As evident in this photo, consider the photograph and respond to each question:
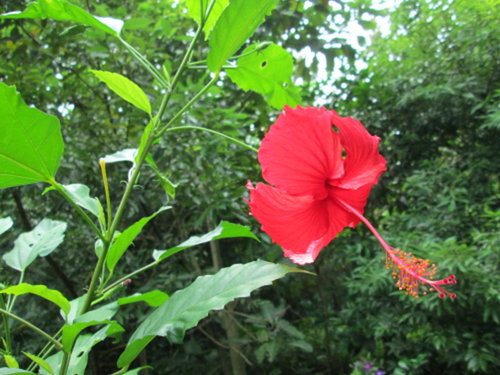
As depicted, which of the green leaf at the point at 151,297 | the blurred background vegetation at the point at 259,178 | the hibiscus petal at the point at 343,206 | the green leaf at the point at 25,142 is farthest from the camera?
the blurred background vegetation at the point at 259,178

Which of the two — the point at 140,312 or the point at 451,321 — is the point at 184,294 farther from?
the point at 451,321

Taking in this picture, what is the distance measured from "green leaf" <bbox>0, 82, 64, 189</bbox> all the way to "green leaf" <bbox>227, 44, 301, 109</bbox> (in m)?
0.29

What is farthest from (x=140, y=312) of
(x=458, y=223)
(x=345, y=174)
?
(x=458, y=223)

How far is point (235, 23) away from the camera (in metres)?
0.52

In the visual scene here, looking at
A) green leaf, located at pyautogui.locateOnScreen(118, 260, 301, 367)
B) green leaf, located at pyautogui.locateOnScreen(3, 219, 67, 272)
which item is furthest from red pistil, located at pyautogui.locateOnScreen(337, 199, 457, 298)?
green leaf, located at pyautogui.locateOnScreen(3, 219, 67, 272)

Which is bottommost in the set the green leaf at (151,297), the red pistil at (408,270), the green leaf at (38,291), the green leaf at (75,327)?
the green leaf at (151,297)

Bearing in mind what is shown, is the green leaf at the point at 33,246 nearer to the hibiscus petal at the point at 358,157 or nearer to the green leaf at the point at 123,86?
the green leaf at the point at 123,86

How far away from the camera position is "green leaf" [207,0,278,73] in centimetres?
51

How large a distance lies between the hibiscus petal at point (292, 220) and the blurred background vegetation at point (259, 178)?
1035 mm

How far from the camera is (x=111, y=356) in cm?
229

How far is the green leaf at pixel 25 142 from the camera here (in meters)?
0.44

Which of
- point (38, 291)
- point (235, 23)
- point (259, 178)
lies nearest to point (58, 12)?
point (235, 23)

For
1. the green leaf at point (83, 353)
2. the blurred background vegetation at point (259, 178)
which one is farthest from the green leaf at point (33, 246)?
the blurred background vegetation at point (259, 178)

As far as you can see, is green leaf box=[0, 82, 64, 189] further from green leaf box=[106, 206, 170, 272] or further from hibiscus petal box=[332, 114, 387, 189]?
hibiscus petal box=[332, 114, 387, 189]
